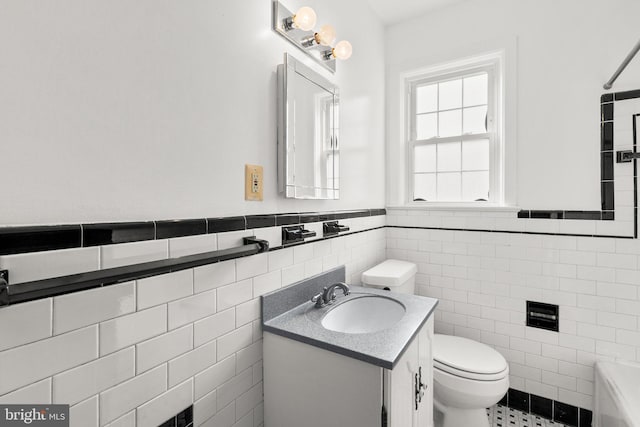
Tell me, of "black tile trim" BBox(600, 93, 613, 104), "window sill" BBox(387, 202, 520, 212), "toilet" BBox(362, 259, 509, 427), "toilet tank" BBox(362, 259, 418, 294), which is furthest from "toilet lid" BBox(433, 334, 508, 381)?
"black tile trim" BBox(600, 93, 613, 104)

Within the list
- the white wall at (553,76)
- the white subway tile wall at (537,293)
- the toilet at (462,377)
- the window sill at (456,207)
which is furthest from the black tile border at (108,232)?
the white wall at (553,76)

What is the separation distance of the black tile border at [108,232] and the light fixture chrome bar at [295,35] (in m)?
0.82

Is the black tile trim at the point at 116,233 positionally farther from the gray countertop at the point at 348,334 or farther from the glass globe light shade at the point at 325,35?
the glass globe light shade at the point at 325,35

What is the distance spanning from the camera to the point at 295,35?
1.39m

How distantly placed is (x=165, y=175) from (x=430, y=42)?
2242 millimetres

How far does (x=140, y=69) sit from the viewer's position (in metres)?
0.84

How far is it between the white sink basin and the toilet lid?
492mm

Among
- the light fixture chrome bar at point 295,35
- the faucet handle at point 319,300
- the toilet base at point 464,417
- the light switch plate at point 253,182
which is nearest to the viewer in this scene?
the light switch plate at point 253,182

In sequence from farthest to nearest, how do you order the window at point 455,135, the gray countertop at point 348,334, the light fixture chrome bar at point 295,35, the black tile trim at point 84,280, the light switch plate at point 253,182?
the window at point 455,135, the light fixture chrome bar at point 295,35, the light switch plate at point 253,182, the gray countertop at point 348,334, the black tile trim at point 84,280

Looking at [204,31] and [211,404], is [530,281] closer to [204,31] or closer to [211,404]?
[211,404]

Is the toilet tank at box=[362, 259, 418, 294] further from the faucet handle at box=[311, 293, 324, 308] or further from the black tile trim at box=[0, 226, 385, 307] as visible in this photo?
the black tile trim at box=[0, 226, 385, 307]

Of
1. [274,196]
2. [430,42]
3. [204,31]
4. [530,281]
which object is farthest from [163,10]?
[530,281]

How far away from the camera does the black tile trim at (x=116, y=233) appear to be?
73 cm

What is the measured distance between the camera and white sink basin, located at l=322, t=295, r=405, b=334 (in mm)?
1447
